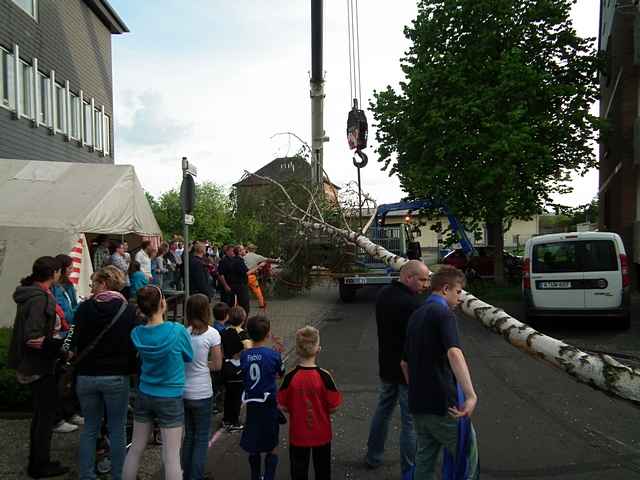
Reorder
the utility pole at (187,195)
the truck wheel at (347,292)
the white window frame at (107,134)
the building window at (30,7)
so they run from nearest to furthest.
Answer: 1. the utility pole at (187,195)
2. the truck wheel at (347,292)
3. the building window at (30,7)
4. the white window frame at (107,134)

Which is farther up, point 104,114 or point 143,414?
point 104,114

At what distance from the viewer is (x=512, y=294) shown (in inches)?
674

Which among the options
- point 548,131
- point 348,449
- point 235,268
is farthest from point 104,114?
point 348,449

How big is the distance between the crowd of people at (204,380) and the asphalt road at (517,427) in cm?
60

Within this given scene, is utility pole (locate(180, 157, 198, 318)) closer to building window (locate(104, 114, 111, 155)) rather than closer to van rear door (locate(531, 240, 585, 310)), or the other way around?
van rear door (locate(531, 240, 585, 310))

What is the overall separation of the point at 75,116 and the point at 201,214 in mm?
39473

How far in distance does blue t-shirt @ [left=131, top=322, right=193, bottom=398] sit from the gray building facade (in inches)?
542

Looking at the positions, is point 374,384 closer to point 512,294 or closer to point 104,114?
point 512,294

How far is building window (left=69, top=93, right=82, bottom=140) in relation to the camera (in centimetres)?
2017

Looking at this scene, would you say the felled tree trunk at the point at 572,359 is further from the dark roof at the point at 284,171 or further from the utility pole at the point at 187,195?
the dark roof at the point at 284,171

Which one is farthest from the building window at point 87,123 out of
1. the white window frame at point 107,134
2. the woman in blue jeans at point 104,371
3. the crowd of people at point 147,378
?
the woman in blue jeans at point 104,371

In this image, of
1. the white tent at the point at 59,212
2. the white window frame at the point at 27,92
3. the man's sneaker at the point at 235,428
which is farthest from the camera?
the white window frame at the point at 27,92

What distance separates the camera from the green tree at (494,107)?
1667 cm

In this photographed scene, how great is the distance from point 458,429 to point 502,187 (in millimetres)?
14284
